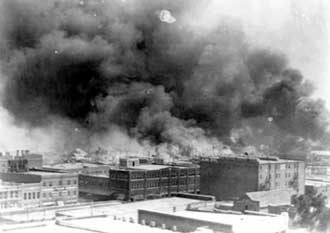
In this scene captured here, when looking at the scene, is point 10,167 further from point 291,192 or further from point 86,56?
point 86,56

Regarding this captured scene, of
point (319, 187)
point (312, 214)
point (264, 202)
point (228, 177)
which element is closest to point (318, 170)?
point (319, 187)

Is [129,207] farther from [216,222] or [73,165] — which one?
[73,165]

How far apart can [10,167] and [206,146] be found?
24228mm

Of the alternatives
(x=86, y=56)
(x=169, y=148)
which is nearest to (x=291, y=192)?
(x=169, y=148)

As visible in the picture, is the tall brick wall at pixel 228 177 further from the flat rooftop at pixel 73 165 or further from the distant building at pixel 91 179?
the flat rooftop at pixel 73 165

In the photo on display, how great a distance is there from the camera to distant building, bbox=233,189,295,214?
1380 inches

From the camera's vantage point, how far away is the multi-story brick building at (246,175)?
41.7 meters

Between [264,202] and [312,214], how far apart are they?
5449 mm

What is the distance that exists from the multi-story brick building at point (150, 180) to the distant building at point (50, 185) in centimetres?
312

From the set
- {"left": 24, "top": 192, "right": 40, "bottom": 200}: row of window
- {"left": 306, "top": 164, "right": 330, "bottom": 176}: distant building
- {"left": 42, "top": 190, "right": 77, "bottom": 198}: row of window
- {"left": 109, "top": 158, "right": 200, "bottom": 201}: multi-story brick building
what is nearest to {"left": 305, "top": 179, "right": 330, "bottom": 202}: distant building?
{"left": 306, "top": 164, "right": 330, "bottom": 176}: distant building

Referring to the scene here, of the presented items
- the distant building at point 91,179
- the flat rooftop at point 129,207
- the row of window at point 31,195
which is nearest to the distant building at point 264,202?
the flat rooftop at point 129,207

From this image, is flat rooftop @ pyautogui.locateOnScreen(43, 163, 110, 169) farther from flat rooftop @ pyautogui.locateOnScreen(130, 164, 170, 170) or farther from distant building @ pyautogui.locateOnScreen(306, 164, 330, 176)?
distant building @ pyautogui.locateOnScreen(306, 164, 330, 176)

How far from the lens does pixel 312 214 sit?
103 ft

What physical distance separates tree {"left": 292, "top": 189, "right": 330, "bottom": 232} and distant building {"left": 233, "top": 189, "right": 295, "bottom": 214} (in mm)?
1924
